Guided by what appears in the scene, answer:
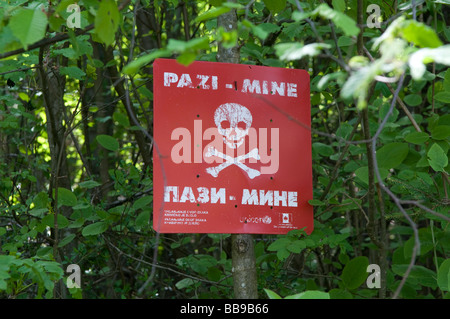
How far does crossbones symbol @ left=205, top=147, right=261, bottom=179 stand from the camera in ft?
6.62

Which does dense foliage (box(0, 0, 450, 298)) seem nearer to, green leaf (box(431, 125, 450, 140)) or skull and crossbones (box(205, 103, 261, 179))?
green leaf (box(431, 125, 450, 140))

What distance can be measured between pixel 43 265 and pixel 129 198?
1.10 meters

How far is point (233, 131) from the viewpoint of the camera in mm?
2049

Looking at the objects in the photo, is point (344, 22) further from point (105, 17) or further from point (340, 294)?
point (340, 294)

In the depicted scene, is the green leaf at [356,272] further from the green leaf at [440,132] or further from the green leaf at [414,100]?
the green leaf at [414,100]

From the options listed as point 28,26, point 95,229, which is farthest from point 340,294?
point 28,26

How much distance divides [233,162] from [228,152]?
0.13ft

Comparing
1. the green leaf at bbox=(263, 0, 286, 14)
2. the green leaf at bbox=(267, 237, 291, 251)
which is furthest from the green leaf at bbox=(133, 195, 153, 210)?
the green leaf at bbox=(263, 0, 286, 14)

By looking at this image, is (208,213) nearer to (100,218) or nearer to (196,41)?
(196,41)

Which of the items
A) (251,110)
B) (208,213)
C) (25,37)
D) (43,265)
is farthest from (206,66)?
(43,265)

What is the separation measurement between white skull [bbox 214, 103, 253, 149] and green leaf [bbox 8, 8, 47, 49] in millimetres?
733

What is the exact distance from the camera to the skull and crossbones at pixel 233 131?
203cm

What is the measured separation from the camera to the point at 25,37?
147cm
